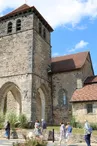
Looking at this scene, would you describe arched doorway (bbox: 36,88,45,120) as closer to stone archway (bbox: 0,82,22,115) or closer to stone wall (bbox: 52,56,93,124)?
stone wall (bbox: 52,56,93,124)

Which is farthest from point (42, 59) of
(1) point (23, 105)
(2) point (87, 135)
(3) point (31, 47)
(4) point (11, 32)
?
(2) point (87, 135)

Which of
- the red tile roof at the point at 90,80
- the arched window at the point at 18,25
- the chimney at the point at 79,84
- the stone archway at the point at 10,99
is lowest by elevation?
the stone archway at the point at 10,99

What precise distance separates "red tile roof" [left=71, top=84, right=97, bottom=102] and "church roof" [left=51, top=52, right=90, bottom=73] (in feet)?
9.86

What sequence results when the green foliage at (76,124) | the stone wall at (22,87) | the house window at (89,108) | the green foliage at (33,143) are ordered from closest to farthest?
the green foliage at (33,143), the green foliage at (76,124), the house window at (89,108), the stone wall at (22,87)

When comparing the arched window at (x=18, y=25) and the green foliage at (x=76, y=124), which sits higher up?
the arched window at (x=18, y=25)

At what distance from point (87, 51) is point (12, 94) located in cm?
1223

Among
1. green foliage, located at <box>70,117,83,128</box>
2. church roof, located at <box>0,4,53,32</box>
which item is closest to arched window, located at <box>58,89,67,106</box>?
green foliage, located at <box>70,117,83,128</box>

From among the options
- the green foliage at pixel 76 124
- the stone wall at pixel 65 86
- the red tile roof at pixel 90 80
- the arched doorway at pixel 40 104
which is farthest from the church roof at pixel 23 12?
the green foliage at pixel 76 124

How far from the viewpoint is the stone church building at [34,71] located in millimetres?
24656

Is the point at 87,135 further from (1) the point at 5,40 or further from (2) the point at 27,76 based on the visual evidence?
(1) the point at 5,40

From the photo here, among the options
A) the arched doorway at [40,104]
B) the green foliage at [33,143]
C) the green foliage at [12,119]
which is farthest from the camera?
the arched doorway at [40,104]

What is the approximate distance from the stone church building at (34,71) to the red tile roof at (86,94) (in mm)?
996

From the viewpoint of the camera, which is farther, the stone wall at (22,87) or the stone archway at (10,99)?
the stone archway at (10,99)

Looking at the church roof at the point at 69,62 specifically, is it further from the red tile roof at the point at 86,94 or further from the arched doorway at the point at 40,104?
the arched doorway at the point at 40,104
